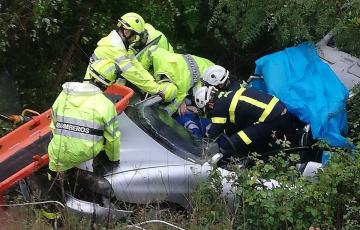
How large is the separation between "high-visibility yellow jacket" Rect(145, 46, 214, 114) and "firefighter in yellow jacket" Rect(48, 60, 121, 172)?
5.64 ft

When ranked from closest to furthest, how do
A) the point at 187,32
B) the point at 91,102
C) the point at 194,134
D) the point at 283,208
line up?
1. the point at 283,208
2. the point at 91,102
3. the point at 194,134
4. the point at 187,32

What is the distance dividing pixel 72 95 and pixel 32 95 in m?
3.44

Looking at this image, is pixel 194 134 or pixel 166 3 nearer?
pixel 194 134

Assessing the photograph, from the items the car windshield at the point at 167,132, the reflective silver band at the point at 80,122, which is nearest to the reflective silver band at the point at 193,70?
the car windshield at the point at 167,132

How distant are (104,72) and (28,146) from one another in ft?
5.22

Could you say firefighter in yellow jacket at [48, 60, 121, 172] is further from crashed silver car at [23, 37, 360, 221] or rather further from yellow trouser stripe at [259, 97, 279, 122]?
yellow trouser stripe at [259, 97, 279, 122]

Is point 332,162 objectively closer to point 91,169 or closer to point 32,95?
point 91,169

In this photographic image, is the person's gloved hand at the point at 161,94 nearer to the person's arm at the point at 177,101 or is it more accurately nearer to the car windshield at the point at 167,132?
the person's arm at the point at 177,101

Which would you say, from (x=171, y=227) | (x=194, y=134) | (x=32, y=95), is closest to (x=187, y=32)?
(x=32, y=95)

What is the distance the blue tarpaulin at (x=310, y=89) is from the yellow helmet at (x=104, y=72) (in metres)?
1.54

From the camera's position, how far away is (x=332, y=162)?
509 cm

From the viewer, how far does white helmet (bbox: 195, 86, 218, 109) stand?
22.0 feet

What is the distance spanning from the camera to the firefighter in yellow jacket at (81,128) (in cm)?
534

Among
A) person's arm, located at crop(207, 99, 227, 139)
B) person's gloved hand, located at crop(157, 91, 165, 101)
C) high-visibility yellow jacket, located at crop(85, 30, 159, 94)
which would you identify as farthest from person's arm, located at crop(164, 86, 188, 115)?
person's arm, located at crop(207, 99, 227, 139)
